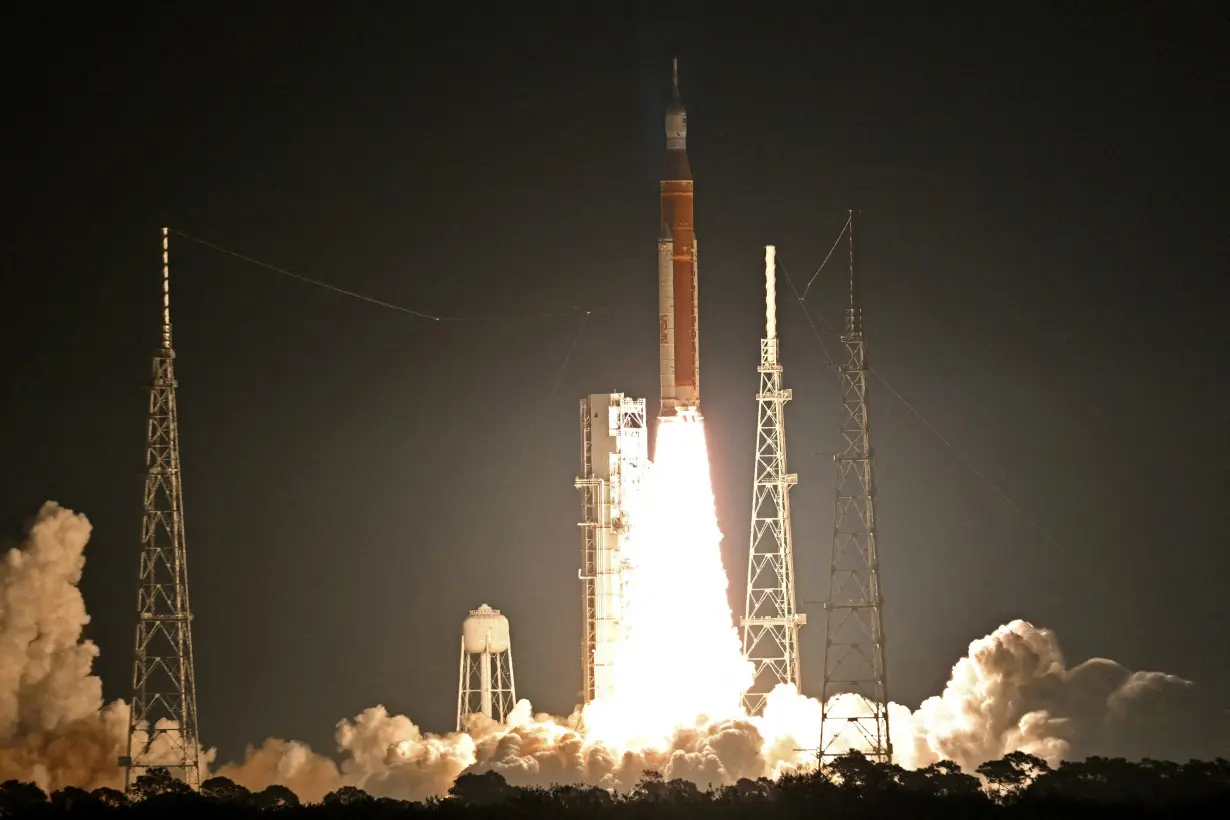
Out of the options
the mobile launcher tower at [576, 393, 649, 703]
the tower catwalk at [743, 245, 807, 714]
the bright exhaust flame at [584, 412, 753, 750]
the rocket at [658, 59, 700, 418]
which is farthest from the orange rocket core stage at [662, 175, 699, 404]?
the mobile launcher tower at [576, 393, 649, 703]

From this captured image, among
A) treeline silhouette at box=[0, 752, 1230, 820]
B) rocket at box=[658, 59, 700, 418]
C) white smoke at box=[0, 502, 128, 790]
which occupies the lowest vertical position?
treeline silhouette at box=[0, 752, 1230, 820]

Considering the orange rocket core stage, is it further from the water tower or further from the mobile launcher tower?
the water tower

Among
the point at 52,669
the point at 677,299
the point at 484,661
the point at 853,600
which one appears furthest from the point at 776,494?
the point at 52,669

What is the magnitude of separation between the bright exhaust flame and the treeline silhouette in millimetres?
4403

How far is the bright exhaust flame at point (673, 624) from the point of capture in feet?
224

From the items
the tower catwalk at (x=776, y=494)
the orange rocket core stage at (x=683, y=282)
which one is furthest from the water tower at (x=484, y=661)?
the orange rocket core stage at (x=683, y=282)

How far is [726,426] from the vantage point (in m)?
77.6

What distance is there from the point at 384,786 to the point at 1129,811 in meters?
19.6

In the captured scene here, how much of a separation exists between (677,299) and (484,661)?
40.2ft

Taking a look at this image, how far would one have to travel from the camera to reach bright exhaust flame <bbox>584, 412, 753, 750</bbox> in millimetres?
68312

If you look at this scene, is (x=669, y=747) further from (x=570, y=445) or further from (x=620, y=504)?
(x=570, y=445)

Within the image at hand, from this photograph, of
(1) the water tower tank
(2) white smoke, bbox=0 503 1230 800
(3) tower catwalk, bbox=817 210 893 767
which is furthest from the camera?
(1) the water tower tank

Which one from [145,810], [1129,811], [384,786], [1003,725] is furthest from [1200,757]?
[145,810]

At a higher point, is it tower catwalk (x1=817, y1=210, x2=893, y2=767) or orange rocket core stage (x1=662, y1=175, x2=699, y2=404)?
orange rocket core stage (x1=662, y1=175, x2=699, y2=404)
